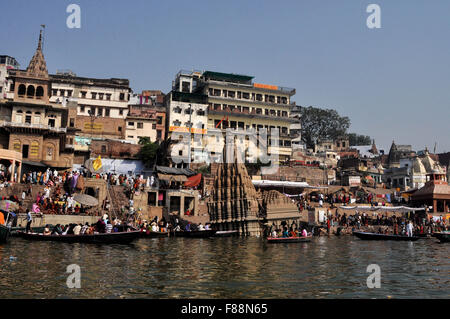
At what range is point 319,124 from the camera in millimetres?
94812

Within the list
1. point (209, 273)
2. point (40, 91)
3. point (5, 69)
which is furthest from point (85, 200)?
point (5, 69)

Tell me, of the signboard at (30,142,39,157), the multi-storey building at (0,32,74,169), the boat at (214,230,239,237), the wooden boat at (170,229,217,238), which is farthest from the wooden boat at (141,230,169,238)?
the signboard at (30,142,39,157)

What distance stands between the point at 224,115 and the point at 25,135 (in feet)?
92.8

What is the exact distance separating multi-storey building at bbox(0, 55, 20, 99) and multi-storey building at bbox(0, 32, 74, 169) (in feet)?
41.4

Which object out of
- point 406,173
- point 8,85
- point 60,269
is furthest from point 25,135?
point 406,173

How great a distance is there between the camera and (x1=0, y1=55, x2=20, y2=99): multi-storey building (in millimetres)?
62800

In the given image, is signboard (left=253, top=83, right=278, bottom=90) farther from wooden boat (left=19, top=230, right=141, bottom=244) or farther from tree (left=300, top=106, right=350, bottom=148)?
wooden boat (left=19, top=230, right=141, bottom=244)

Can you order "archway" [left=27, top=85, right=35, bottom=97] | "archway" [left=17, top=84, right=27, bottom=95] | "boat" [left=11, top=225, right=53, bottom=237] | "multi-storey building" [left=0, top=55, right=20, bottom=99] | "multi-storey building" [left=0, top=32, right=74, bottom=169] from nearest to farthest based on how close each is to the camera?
"boat" [left=11, top=225, right=53, bottom=237]
"multi-storey building" [left=0, top=32, right=74, bottom=169]
"archway" [left=17, top=84, right=27, bottom=95]
"archway" [left=27, top=85, right=35, bottom=97]
"multi-storey building" [left=0, top=55, right=20, bottom=99]

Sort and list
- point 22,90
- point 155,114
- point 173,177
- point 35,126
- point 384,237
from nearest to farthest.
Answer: point 384,237, point 35,126, point 173,177, point 22,90, point 155,114

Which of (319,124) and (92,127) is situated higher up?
(319,124)

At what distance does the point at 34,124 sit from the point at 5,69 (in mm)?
24668

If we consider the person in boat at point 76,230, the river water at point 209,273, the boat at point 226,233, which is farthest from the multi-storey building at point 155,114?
the river water at point 209,273

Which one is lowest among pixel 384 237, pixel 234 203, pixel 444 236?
pixel 384 237

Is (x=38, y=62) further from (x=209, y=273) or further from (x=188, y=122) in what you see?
(x=209, y=273)
